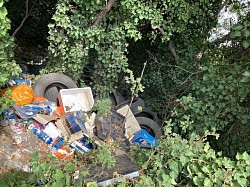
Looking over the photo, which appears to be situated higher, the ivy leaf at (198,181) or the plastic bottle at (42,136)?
the plastic bottle at (42,136)

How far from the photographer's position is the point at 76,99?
5363 mm

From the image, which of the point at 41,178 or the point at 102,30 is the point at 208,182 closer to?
the point at 41,178

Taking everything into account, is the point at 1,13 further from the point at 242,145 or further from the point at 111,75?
the point at 242,145

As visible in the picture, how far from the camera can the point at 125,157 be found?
3.39m

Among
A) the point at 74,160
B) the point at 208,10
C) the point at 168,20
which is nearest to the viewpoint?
the point at 74,160

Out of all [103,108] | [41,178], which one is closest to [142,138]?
[103,108]

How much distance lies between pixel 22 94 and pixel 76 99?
0.91m

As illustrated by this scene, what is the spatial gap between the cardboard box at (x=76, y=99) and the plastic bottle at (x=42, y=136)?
602 mm

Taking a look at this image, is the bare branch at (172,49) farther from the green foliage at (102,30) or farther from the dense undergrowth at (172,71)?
the green foliage at (102,30)

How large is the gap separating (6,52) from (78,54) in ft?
4.65

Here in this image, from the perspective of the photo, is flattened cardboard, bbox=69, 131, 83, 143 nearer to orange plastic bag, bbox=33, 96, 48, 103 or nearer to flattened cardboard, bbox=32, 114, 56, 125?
flattened cardboard, bbox=32, 114, 56, 125

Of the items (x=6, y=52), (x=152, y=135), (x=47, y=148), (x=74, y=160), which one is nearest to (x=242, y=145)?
(x=152, y=135)

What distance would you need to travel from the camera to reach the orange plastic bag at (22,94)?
4.75 m

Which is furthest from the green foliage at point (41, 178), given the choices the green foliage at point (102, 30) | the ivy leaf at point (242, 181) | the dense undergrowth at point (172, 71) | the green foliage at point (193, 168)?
the green foliage at point (102, 30)
